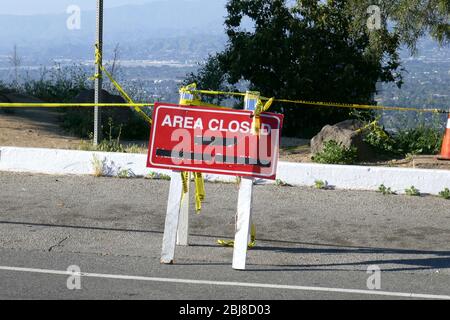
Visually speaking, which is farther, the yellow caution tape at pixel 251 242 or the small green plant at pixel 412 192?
the small green plant at pixel 412 192

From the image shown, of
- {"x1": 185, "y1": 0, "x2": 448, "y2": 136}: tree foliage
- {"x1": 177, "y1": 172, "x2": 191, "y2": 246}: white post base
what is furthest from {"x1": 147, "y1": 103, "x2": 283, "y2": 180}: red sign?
{"x1": 185, "y1": 0, "x2": 448, "y2": 136}: tree foliage

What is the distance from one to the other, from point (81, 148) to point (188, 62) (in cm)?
2760

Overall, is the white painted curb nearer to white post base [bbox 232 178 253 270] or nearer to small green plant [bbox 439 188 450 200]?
small green plant [bbox 439 188 450 200]

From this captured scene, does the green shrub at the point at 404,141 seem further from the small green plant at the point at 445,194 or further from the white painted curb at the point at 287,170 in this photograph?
the small green plant at the point at 445,194

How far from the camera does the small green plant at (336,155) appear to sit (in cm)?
1256

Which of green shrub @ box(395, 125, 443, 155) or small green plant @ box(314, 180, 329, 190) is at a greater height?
green shrub @ box(395, 125, 443, 155)

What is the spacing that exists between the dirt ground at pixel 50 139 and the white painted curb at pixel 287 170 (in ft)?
2.36

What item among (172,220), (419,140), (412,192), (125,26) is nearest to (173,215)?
(172,220)

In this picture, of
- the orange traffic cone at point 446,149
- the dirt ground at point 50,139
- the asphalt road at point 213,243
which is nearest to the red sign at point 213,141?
the asphalt road at point 213,243

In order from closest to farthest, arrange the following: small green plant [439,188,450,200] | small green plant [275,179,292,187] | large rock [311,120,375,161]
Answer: small green plant [439,188,450,200] < small green plant [275,179,292,187] < large rock [311,120,375,161]

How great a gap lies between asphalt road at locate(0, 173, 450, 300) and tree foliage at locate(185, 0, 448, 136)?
6.20m

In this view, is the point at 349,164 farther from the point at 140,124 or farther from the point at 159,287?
the point at 159,287

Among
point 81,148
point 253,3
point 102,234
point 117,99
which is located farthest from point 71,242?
point 253,3

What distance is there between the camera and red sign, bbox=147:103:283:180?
7949mm
